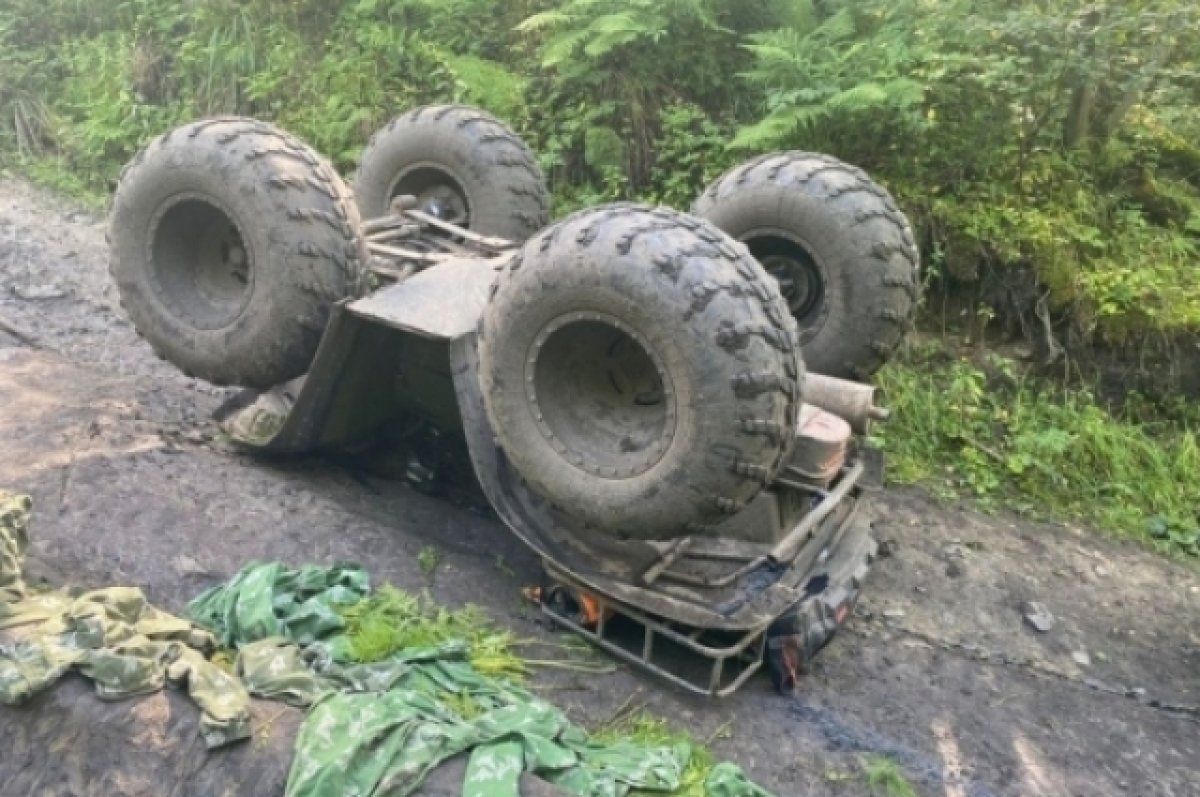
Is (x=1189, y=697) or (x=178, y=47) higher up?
(x=178, y=47)

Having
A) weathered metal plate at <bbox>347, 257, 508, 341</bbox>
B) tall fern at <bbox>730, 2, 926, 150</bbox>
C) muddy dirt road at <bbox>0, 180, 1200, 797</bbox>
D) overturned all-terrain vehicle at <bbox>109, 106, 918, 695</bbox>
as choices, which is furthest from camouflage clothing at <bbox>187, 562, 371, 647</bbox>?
tall fern at <bbox>730, 2, 926, 150</bbox>

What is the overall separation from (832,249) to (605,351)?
1.50 meters

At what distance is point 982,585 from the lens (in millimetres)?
5102

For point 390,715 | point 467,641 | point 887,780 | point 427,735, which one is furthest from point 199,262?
point 887,780

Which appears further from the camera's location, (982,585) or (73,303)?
(73,303)

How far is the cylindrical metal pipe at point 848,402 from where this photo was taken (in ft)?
14.4

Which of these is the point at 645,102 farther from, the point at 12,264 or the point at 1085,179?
the point at 12,264

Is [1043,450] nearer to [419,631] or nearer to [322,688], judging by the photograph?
[419,631]

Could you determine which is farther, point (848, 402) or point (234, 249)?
point (234, 249)

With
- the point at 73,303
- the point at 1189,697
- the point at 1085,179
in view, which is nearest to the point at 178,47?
the point at 73,303

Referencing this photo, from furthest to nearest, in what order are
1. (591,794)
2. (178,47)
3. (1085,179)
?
1. (178,47)
2. (1085,179)
3. (591,794)

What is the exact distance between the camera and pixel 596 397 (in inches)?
155

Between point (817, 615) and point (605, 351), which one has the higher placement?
point (605, 351)

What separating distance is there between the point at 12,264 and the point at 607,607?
6.42 meters
